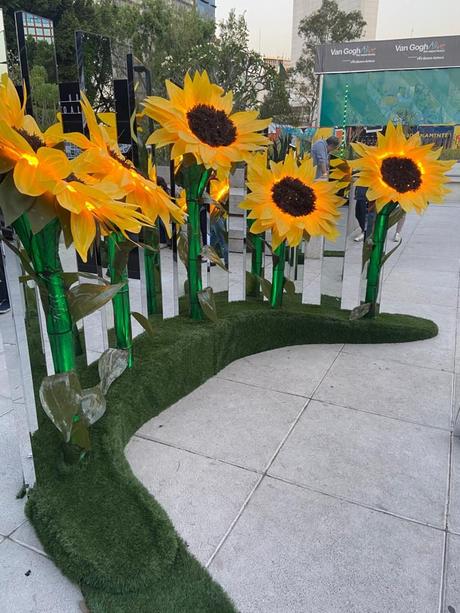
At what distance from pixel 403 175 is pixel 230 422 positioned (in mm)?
2050

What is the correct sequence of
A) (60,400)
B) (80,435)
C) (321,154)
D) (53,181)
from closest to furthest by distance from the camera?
1. (53,181)
2. (60,400)
3. (80,435)
4. (321,154)

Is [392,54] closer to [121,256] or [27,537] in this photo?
[121,256]

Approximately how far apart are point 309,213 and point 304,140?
107cm

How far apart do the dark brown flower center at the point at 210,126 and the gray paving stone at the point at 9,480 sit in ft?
6.09

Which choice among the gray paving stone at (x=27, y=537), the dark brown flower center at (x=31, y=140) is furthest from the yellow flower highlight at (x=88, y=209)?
the gray paving stone at (x=27, y=537)

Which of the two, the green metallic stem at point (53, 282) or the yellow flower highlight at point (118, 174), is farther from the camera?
the yellow flower highlight at point (118, 174)

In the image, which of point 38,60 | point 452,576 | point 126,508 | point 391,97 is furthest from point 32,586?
point 391,97

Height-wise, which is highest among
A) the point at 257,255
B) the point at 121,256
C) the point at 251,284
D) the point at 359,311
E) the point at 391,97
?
the point at 391,97

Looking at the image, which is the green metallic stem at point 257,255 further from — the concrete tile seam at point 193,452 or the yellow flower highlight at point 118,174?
the concrete tile seam at point 193,452

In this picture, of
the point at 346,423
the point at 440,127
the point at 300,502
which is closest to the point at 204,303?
the point at 346,423

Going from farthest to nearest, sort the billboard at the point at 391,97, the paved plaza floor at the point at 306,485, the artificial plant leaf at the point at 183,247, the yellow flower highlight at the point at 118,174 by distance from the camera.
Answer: the billboard at the point at 391,97, the artificial plant leaf at the point at 183,247, the yellow flower highlight at the point at 118,174, the paved plaza floor at the point at 306,485

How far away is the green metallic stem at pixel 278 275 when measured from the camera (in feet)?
11.7

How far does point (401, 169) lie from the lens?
3.30m

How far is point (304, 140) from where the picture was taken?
3.91 metres
